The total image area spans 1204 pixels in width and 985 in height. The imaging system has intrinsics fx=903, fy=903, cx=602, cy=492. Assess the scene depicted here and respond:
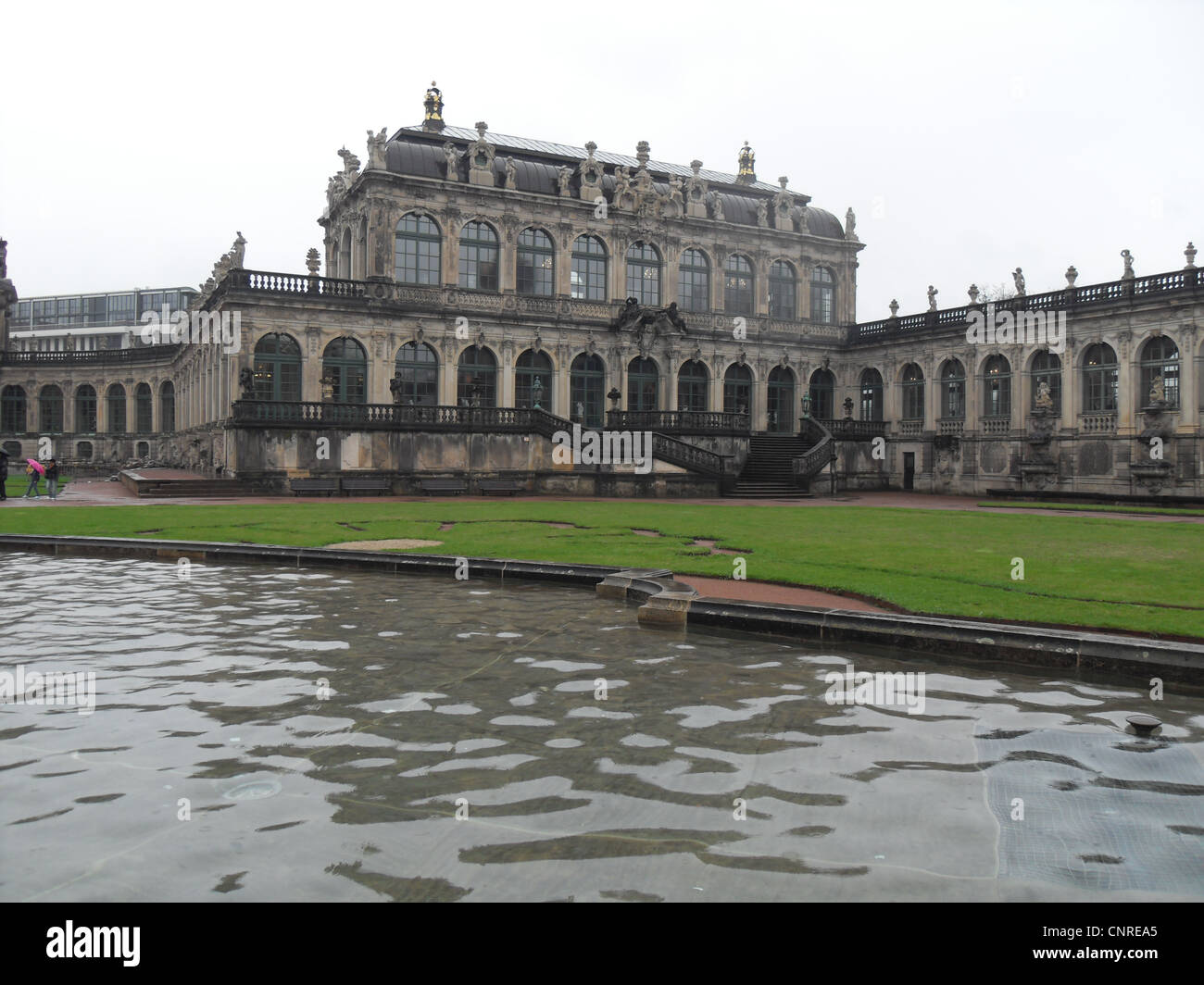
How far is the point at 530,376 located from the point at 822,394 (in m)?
19.3

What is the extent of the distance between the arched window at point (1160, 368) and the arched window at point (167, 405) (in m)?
60.9

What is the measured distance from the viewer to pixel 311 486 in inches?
1393

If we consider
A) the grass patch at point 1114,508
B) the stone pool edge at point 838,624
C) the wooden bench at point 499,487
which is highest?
the wooden bench at point 499,487

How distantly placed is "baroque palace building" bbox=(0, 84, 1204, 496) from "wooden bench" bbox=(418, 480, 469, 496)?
0.88 feet

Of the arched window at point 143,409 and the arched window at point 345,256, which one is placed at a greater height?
the arched window at point 345,256

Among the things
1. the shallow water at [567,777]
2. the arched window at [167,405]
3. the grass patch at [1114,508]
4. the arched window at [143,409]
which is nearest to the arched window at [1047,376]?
the grass patch at [1114,508]

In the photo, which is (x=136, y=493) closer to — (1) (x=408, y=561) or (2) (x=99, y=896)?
(1) (x=408, y=561)

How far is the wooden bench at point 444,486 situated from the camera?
3691 cm

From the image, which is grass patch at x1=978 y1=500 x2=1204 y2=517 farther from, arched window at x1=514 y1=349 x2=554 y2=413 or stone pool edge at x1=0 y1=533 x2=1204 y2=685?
stone pool edge at x1=0 y1=533 x2=1204 y2=685

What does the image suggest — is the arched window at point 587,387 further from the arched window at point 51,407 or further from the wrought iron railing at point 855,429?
the arched window at point 51,407

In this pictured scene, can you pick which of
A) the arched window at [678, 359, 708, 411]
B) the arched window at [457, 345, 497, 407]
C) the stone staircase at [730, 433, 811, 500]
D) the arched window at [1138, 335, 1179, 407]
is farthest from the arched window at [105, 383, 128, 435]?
the arched window at [1138, 335, 1179, 407]

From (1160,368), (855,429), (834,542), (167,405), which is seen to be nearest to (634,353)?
(855,429)

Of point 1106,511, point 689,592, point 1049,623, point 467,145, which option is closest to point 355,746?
point 689,592

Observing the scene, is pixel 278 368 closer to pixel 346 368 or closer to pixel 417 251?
pixel 346 368
